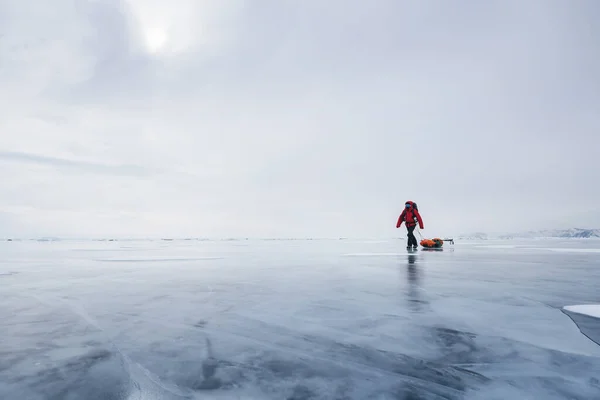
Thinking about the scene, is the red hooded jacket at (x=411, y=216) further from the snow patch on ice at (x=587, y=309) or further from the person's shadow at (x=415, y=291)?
the snow patch on ice at (x=587, y=309)

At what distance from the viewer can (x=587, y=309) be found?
3.34 m

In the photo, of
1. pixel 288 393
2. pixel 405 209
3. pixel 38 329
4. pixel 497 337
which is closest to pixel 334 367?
pixel 288 393

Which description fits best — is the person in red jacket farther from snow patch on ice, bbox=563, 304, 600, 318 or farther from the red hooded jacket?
snow patch on ice, bbox=563, 304, 600, 318

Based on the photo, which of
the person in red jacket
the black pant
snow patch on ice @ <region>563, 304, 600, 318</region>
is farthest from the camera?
the black pant

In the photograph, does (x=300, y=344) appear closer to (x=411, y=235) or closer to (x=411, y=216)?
(x=411, y=216)

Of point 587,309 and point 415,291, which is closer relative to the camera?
point 587,309

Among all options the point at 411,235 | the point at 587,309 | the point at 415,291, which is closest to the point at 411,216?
the point at 411,235

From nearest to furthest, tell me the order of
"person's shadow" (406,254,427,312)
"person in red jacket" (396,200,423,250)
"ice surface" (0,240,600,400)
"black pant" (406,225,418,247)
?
"ice surface" (0,240,600,400) → "person's shadow" (406,254,427,312) → "person in red jacket" (396,200,423,250) → "black pant" (406,225,418,247)

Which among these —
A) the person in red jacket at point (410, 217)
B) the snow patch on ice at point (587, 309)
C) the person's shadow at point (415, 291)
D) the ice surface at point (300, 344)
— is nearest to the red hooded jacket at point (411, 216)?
the person in red jacket at point (410, 217)

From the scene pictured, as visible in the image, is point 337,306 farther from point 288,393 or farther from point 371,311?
point 288,393

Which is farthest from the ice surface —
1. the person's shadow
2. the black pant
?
the black pant

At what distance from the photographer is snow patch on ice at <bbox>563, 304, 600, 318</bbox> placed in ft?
10.3

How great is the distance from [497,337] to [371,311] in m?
1.16

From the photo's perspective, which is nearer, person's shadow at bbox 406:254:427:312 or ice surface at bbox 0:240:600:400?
ice surface at bbox 0:240:600:400
